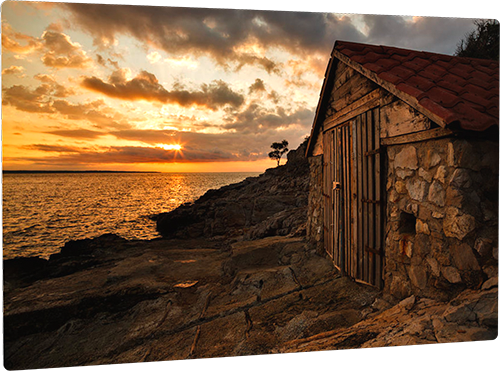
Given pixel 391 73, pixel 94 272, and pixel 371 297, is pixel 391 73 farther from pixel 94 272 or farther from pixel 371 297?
pixel 94 272

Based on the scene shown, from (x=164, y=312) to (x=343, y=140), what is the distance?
15.8ft

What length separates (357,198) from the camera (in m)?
4.43

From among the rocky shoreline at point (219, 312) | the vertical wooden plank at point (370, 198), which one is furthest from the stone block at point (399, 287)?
the vertical wooden plank at point (370, 198)

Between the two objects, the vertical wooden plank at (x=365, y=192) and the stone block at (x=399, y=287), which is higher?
the vertical wooden plank at (x=365, y=192)

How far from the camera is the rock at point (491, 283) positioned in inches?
99.3

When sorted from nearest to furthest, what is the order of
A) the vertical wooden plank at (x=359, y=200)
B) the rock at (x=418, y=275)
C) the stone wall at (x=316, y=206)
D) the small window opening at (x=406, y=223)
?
the rock at (x=418, y=275), the small window opening at (x=406, y=223), the vertical wooden plank at (x=359, y=200), the stone wall at (x=316, y=206)

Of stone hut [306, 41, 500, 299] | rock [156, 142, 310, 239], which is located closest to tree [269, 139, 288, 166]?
rock [156, 142, 310, 239]

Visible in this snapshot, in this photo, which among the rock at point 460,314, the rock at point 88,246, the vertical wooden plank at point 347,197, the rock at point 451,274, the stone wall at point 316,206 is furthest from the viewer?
the rock at point 88,246

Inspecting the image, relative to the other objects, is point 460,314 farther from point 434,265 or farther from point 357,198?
point 357,198

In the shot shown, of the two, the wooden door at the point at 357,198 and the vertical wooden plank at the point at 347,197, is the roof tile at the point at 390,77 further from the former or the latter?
the vertical wooden plank at the point at 347,197

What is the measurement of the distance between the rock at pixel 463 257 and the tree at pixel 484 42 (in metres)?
9.73

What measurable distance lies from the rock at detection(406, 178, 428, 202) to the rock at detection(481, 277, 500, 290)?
105 centimetres

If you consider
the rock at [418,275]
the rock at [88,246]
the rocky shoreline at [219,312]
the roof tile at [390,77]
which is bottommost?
the rock at [88,246]

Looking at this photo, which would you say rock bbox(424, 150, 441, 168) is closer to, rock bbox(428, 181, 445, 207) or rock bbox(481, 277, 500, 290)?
rock bbox(428, 181, 445, 207)
